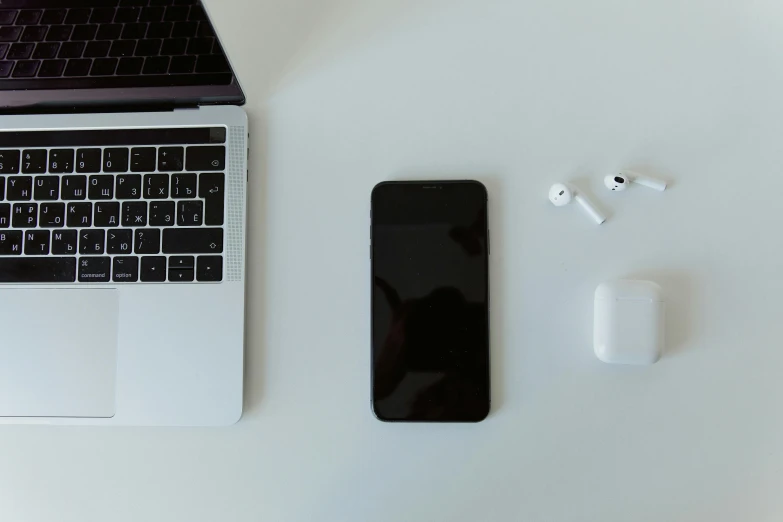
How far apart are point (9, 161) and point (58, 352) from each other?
0.67ft

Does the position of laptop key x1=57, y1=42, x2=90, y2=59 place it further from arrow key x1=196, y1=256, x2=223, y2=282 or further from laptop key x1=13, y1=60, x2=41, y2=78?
arrow key x1=196, y1=256, x2=223, y2=282

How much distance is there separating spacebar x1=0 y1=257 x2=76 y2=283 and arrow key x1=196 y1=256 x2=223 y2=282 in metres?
0.13

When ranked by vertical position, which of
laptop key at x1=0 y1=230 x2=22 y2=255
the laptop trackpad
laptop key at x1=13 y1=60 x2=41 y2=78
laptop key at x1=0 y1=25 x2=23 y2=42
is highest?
laptop key at x1=0 y1=25 x2=23 y2=42

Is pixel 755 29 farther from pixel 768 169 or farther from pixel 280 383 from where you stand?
pixel 280 383

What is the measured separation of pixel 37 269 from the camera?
1.86 feet

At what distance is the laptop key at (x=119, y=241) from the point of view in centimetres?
57

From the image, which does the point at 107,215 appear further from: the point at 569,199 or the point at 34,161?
the point at 569,199

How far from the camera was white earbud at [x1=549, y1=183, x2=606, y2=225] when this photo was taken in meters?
0.56

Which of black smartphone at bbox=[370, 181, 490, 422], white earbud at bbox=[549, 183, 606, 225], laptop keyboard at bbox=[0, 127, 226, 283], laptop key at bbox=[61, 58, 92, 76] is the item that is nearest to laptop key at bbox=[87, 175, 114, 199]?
laptop keyboard at bbox=[0, 127, 226, 283]

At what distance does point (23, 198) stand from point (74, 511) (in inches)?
13.0

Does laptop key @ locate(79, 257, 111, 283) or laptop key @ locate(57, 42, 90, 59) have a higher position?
laptop key @ locate(57, 42, 90, 59)

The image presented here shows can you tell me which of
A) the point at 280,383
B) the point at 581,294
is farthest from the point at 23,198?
the point at 581,294

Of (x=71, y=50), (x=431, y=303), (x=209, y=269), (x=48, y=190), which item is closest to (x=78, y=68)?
(x=71, y=50)

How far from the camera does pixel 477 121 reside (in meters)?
0.58
